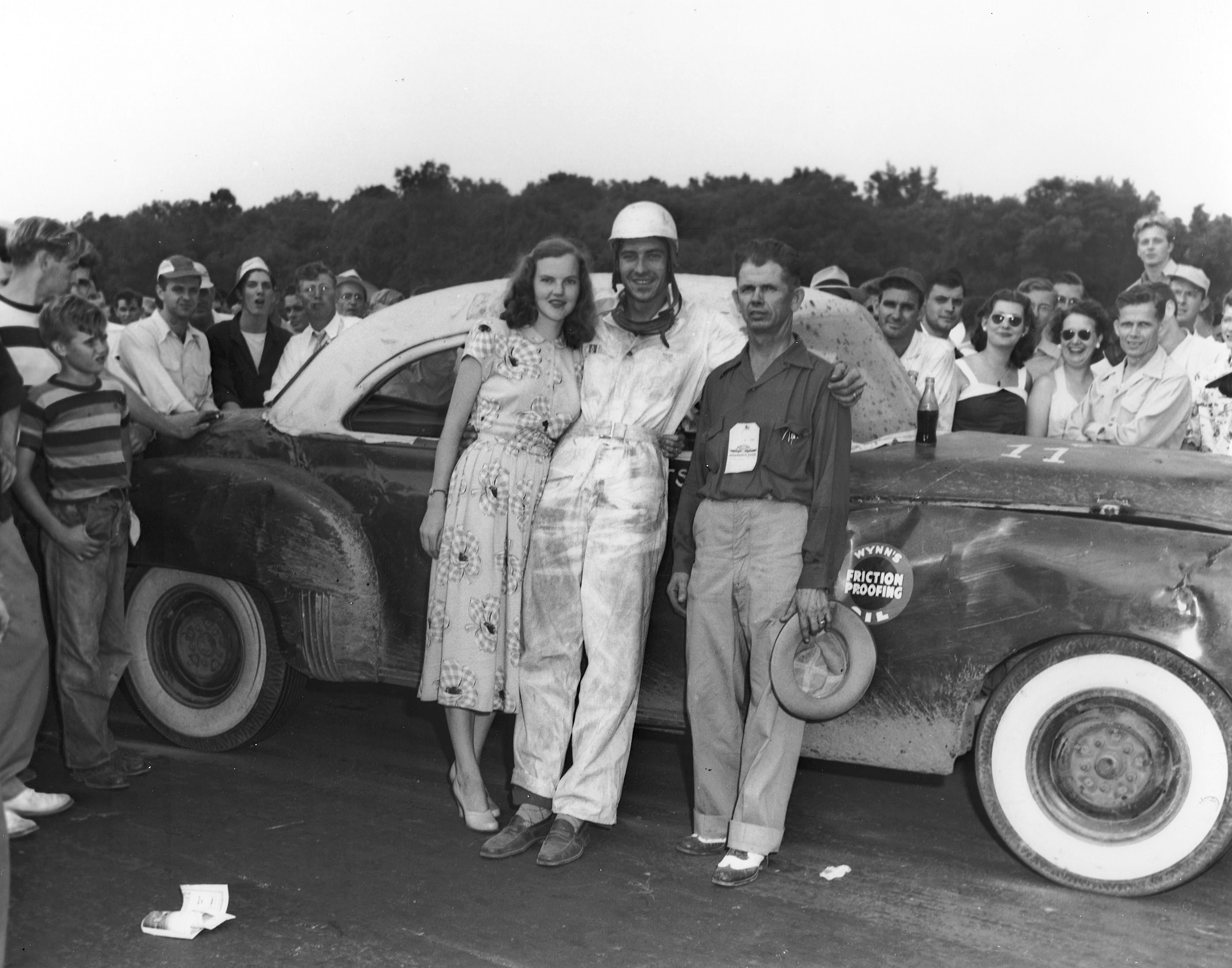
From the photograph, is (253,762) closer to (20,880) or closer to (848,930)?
(20,880)

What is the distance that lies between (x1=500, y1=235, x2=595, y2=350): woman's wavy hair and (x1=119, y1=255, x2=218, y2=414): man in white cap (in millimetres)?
2252

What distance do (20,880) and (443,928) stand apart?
1.32m

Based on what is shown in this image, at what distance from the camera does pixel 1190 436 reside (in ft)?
17.6

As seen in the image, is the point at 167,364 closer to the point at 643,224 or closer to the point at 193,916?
the point at 643,224

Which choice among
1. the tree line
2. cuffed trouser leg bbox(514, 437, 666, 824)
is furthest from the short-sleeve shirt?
the tree line

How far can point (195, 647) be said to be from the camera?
525 centimetres

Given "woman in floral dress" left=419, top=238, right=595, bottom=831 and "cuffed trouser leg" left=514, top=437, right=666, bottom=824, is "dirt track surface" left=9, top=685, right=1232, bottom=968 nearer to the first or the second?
"cuffed trouser leg" left=514, top=437, right=666, bottom=824

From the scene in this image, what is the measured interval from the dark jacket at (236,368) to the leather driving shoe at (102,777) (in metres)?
2.79

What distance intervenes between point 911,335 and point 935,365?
0.25m

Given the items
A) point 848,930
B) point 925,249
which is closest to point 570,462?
point 848,930

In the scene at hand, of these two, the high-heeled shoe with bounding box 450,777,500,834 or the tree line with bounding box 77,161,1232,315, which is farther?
the tree line with bounding box 77,161,1232,315

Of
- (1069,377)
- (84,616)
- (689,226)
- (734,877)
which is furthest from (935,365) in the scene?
(689,226)

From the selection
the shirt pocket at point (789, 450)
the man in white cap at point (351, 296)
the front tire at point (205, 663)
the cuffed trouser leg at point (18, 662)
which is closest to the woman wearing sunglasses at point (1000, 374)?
the shirt pocket at point (789, 450)

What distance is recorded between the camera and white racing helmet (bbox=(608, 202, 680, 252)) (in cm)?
406
